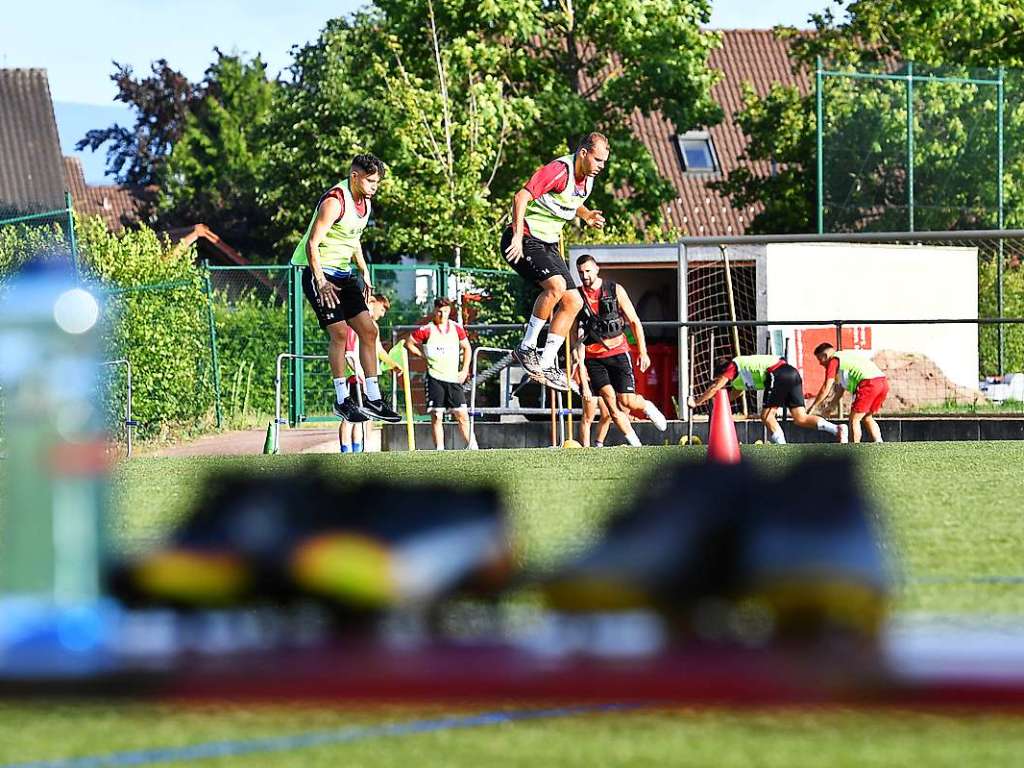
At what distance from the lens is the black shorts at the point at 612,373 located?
1816 cm

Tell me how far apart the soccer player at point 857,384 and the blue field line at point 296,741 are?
1645 centimetres

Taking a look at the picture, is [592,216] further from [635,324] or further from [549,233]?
[635,324]

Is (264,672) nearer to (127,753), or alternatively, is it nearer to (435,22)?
(127,753)

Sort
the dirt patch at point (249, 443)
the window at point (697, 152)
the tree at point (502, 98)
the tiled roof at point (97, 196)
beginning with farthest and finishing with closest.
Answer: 1. the tiled roof at point (97, 196)
2. the window at point (697, 152)
3. the tree at point (502, 98)
4. the dirt patch at point (249, 443)

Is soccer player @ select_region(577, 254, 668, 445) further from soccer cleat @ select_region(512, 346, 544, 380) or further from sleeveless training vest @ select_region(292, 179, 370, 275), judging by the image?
sleeveless training vest @ select_region(292, 179, 370, 275)

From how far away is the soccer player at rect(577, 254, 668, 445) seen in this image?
17.9m

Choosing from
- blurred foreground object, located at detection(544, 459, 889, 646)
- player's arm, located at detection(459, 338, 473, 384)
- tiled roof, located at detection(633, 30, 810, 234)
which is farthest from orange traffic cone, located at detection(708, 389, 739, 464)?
tiled roof, located at detection(633, 30, 810, 234)

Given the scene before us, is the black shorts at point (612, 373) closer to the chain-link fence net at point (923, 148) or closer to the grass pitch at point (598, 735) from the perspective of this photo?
the chain-link fence net at point (923, 148)

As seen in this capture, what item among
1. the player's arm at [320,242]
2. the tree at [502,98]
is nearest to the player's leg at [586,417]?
the player's arm at [320,242]

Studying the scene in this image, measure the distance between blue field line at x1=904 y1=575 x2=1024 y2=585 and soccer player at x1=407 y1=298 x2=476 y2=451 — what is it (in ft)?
49.4

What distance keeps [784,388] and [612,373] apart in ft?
8.41

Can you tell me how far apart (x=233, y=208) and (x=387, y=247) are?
17184mm

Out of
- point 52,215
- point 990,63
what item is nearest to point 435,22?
point 990,63

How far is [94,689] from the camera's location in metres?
3.66
